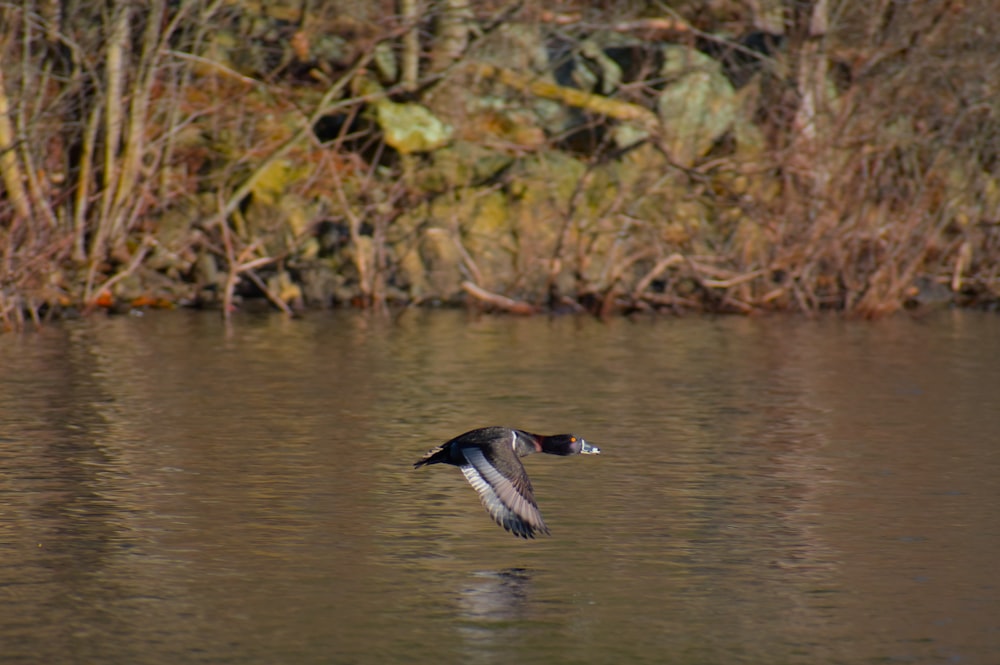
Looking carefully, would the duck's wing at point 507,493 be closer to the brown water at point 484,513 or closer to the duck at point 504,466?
the duck at point 504,466

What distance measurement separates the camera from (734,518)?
31.6 feet

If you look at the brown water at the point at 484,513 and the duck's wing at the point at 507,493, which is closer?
the brown water at the point at 484,513

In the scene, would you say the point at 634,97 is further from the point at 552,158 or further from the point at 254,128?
the point at 254,128

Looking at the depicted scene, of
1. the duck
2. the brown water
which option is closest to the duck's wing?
the duck

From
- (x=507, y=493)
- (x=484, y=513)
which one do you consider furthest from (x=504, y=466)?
(x=484, y=513)

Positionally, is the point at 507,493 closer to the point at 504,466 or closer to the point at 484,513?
the point at 504,466

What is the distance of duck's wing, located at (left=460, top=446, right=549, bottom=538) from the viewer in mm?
8234

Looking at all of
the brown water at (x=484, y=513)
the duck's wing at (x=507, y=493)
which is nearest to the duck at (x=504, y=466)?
the duck's wing at (x=507, y=493)

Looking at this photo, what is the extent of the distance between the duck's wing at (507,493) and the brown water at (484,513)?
0.80 ft

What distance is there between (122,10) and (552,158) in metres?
7.11

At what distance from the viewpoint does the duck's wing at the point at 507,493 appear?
823cm

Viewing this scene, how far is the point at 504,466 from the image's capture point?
27.9ft

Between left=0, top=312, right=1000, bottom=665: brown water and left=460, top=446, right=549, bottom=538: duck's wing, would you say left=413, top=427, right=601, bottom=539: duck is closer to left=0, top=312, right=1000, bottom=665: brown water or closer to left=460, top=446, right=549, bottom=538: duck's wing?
left=460, top=446, right=549, bottom=538: duck's wing

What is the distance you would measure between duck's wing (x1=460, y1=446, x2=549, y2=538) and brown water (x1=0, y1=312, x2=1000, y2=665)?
243 millimetres
